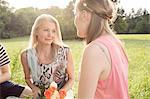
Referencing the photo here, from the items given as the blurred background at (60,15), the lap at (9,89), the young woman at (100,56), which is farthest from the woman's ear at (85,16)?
the blurred background at (60,15)

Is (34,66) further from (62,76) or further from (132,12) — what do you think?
(132,12)

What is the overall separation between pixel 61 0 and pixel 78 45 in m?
0.38

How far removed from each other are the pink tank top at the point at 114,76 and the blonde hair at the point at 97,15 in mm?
33

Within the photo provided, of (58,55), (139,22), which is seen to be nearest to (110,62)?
(58,55)

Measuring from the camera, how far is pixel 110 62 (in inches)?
53.3

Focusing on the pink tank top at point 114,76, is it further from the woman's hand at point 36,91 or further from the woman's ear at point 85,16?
the woman's hand at point 36,91

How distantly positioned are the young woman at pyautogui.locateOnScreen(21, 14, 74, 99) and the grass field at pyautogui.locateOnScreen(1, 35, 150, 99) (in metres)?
0.41

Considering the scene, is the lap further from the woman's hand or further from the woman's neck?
the woman's neck

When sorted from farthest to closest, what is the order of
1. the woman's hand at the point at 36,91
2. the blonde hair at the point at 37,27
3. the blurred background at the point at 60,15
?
the blurred background at the point at 60,15 < the blonde hair at the point at 37,27 < the woman's hand at the point at 36,91

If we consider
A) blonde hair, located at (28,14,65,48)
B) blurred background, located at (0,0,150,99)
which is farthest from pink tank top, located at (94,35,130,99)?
blurred background, located at (0,0,150,99)

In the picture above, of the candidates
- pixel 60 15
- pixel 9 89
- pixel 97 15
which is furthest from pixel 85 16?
pixel 60 15

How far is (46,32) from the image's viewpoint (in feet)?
8.18

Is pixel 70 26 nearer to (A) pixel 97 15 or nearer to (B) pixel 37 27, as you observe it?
(B) pixel 37 27

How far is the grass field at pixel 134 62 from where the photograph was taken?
299 cm
